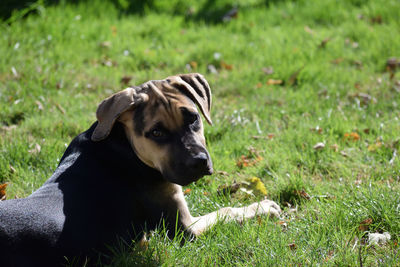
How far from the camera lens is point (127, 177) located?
3.75 meters

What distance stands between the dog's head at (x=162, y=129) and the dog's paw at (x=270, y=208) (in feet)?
2.33

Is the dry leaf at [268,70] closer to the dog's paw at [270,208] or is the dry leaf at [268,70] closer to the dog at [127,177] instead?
the dog's paw at [270,208]

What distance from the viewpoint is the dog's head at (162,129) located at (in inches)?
142

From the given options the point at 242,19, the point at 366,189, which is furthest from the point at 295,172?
the point at 242,19

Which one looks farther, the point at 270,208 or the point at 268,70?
the point at 268,70

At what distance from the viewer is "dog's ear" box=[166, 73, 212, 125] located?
13.4 ft

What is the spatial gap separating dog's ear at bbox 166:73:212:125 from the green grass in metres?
0.87

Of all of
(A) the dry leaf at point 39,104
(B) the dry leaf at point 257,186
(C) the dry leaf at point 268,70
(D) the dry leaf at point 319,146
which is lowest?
(D) the dry leaf at point 319,146

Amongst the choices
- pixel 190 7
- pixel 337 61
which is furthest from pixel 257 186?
pixel 190 7

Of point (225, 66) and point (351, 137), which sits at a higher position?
point (225, 66)

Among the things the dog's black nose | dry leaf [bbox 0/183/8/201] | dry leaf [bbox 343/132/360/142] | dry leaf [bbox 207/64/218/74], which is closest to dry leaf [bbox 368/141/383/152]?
dry leaf [bbox 343/132/360/142]

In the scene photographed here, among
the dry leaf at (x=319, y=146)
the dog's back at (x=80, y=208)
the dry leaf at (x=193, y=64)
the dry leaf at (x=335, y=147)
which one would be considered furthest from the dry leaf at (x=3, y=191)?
the dry leaf at (x=193, y=64)

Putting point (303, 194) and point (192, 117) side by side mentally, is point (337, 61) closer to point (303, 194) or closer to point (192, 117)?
point (303, 194)

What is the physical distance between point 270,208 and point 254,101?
8.63 ft
